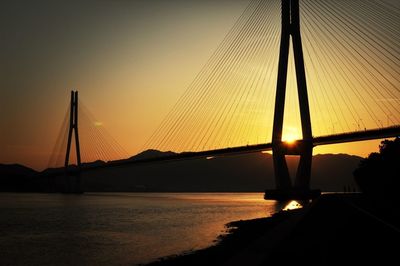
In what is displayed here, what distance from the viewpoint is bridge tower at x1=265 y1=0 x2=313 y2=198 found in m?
48.7

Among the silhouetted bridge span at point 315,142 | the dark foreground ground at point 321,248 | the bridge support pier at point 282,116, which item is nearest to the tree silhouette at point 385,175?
the silhouetted bridge span at point 315,142

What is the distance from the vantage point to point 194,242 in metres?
22.8

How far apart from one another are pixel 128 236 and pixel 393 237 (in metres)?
17.3

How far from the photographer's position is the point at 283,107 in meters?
49.4

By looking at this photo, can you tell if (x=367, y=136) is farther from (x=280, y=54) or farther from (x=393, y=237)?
(x=393, y=237)

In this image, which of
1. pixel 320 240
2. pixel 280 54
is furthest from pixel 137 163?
pixel 320 240

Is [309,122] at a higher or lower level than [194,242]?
higher

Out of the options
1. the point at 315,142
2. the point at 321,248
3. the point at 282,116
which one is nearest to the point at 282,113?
the point at 282,116

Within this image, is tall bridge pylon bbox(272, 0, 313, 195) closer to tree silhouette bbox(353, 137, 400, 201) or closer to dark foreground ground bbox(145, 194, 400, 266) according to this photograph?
tree silhouette bbox(353, 137, 400, 201)

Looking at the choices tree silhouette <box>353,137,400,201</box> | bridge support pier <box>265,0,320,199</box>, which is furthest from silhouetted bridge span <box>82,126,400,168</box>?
tree silhouette <box>353,137,400,201</box>

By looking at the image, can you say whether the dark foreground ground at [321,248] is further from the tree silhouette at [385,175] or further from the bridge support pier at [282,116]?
the bridge support pier at [282,116]

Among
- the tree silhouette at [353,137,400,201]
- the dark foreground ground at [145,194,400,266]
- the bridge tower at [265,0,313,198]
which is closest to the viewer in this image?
the dark foreground ground at [145,194,400,266]

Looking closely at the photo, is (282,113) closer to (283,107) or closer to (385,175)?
(283,107)

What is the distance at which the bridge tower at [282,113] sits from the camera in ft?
160
